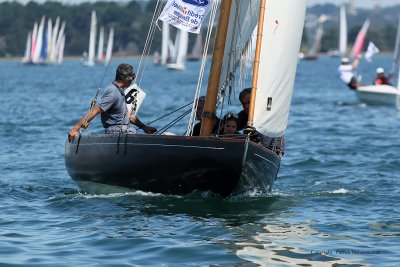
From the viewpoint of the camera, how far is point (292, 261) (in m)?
11.5

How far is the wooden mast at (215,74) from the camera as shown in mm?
14922

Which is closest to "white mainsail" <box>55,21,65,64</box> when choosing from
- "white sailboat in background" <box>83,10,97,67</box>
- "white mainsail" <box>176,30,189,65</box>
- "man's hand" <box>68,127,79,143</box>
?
"white sailboat in background" <box>83,10,97,67</box>

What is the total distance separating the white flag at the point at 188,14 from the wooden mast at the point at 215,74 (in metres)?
0.32

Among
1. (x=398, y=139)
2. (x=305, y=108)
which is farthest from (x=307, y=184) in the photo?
(x=305, y=108)

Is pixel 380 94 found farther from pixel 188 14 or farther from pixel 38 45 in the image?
pixel 38 45

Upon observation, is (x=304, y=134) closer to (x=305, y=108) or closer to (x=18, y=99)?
(x=305, y=108)

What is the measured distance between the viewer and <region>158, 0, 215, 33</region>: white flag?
1524 centimetres

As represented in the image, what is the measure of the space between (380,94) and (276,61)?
87.0ft

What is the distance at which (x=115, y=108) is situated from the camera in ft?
49.8

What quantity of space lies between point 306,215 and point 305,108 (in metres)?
27.8

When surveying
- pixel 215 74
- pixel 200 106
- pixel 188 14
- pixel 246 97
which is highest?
pixel 188 14

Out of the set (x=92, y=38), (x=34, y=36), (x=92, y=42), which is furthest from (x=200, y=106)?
(x=92, y=42)

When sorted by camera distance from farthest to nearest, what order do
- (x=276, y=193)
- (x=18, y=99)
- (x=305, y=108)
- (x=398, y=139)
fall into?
(x=18, y=99), (x=305, y=108), (x=398, y=139), (x=276, y=193)

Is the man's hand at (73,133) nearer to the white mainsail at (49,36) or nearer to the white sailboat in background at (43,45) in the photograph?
the white sailboat in background at (43,45)
